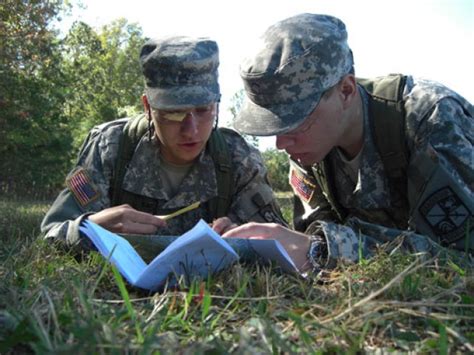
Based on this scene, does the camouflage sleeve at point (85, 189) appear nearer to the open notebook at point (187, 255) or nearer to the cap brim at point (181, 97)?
the cap brim at point (181, 97)

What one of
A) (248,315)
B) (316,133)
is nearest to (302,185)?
(316,133)

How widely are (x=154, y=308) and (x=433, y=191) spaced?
1528 millimetres

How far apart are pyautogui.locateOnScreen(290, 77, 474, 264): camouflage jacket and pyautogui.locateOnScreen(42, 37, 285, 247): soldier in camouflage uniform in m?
0.61

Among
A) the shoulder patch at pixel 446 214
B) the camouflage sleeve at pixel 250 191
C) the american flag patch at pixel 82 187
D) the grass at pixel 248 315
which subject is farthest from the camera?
the camouflage sleeve at pixel 250 191

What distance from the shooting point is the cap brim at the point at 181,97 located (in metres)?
3.20

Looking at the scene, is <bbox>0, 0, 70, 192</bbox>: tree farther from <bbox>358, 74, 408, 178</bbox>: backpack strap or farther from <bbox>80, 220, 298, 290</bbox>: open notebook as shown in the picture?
<bbox>80, 220, 298, 290</bbox>: open notebook

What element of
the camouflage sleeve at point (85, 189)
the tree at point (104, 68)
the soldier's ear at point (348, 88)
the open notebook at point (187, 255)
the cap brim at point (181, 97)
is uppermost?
the soldier's ear at point (348, 88)

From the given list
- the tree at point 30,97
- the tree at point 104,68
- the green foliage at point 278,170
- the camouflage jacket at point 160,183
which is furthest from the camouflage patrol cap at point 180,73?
the tree at point 104,68

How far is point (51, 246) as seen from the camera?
2.71 m

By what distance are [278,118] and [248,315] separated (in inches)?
51.6

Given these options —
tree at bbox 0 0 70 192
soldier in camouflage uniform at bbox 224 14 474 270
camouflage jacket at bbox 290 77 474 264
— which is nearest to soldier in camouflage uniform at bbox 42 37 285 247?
soldier in camouflage uniform at bbox 224 14 474 270

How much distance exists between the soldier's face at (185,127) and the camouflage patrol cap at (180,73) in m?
0.06

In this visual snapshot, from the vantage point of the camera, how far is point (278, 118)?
8.87 ft

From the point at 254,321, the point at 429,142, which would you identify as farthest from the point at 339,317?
the point at 429,142
